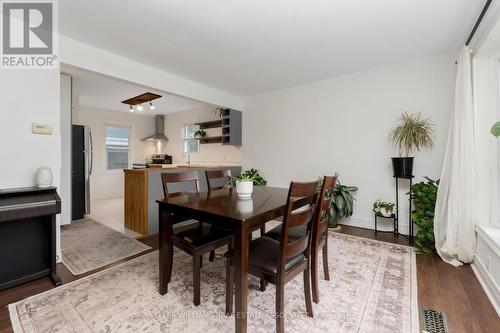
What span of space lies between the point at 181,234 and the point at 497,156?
3265mm

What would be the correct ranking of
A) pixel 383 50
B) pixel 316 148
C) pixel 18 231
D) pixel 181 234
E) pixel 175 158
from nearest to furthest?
pixel 181 234, pixel 18 231, pixel 383 50, pixel 316 148, pixel 175 158

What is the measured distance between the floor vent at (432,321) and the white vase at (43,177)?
3.41m

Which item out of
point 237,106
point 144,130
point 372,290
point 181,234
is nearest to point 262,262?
point 181,234

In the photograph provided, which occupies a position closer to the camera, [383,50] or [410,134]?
[383,50]

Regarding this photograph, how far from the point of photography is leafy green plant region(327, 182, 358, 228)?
3516 mm

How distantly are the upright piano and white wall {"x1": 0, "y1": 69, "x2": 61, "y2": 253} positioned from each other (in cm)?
23

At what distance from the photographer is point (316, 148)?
4.22 m

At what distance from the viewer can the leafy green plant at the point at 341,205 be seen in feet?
11.5

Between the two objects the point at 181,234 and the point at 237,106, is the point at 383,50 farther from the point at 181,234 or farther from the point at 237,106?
the point at 181,234

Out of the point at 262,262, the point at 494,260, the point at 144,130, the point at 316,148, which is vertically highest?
the point at 144,130

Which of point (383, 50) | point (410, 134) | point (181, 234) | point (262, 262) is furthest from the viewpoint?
point (410, 134)

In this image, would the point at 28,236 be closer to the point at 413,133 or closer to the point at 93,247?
the point at 93,247

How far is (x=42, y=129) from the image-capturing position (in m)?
2.37

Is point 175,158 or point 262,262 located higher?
point 175,158
